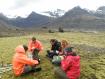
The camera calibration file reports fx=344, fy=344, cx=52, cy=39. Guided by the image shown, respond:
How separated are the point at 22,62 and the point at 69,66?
3760 mm

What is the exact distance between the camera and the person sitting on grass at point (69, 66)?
20.4 m

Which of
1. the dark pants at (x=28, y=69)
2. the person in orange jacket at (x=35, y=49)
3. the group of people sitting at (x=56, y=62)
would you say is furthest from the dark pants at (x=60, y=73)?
the person in orange jacket at (x=35, y=49)

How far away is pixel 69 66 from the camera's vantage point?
2061 centimetres

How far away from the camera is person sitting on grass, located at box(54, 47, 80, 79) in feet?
67.0

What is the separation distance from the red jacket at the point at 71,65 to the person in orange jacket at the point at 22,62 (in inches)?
122

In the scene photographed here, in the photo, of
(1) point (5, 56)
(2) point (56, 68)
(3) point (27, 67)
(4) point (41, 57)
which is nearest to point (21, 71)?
(3) point (27, 67)

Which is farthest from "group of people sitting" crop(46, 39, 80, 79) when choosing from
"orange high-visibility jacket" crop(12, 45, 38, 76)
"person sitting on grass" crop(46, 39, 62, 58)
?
"person sitting on grass" crop(46, 39, 62, 58)

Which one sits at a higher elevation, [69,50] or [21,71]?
[69,50]

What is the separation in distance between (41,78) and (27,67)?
1.22 m

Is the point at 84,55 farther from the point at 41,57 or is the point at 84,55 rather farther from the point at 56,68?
the point at 56,68

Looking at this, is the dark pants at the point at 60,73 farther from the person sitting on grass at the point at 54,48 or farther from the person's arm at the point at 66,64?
the person sitting on grass at the point at 54,48

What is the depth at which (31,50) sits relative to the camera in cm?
2817

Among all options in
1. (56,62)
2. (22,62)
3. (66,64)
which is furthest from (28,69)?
(66,64)

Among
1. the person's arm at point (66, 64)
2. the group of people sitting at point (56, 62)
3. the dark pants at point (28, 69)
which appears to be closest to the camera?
the person's arm at point (66, 64)
